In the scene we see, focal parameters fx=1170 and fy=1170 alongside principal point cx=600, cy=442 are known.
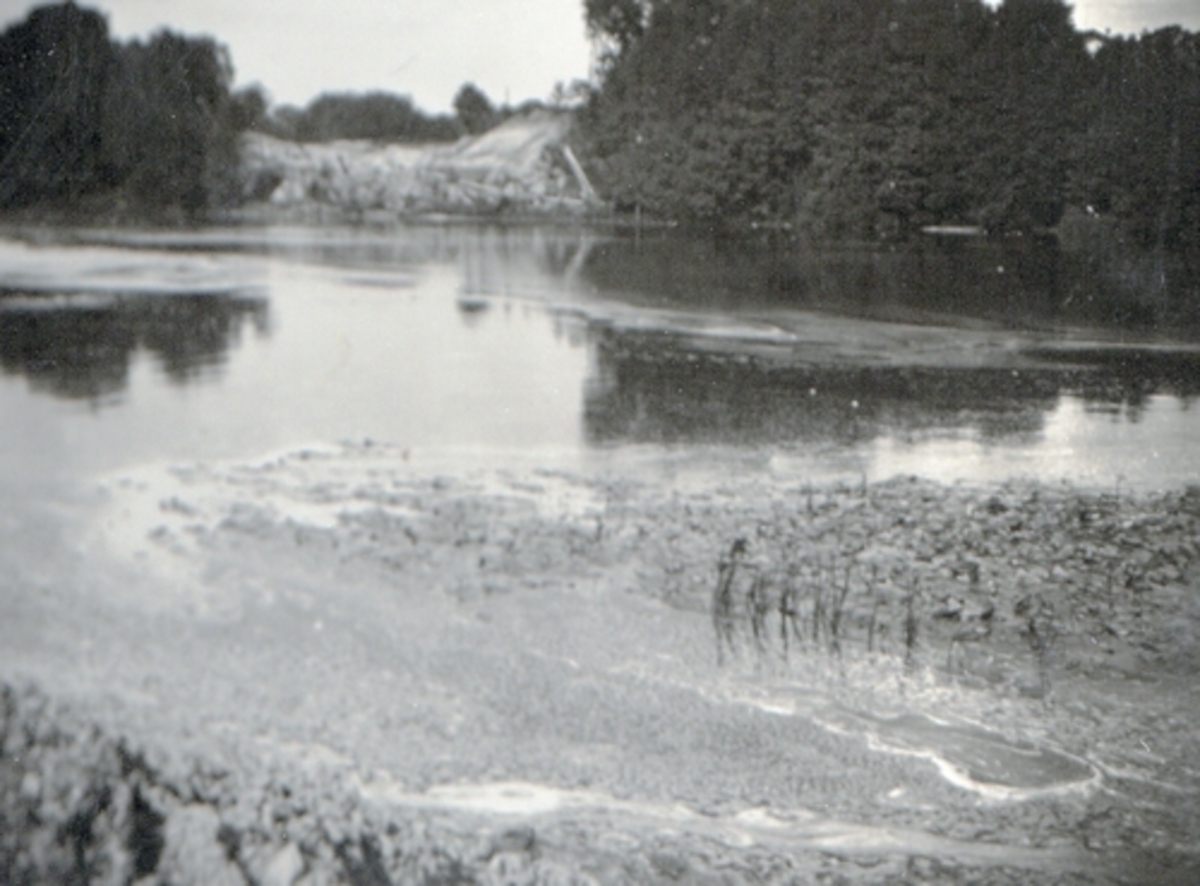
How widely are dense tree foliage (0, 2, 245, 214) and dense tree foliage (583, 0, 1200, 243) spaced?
2.00 meters

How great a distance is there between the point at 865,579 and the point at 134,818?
2.79 metres

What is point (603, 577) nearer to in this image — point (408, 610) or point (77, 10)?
point (408, 610)

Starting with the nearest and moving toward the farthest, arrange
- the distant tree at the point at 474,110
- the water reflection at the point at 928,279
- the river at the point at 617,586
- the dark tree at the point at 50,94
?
the river at the point at 617,586, the dark tree at the point at 50,94, the distant tree at the point at 474,110, the water reflection at the point at 928,279

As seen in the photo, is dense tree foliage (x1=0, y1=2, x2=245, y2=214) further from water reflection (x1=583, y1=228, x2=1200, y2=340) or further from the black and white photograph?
water reflection (x1=583, y1=228, x2=1200, y2=340)

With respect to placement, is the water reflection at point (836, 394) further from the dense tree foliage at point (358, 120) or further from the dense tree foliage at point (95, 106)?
the dense tree foliage at point (95, 106)

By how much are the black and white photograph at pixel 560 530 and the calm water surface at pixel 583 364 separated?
5cm

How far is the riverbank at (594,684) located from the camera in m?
2.93

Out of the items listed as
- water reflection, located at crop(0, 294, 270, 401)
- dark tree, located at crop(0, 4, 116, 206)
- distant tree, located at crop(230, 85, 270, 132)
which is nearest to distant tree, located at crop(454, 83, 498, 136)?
distant tree, located at crop(230, 85, 270, 132)

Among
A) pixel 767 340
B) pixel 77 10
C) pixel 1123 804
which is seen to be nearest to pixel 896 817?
pixel 1123 804

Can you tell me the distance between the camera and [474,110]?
556 cm

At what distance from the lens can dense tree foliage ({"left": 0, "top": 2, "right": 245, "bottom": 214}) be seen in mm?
3785

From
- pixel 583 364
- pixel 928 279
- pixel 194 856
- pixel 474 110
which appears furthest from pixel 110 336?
pixel 928 279

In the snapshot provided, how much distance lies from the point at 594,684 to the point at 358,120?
9.53 feet

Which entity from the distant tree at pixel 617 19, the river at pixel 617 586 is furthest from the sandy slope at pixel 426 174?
the river at pixel 617 586
